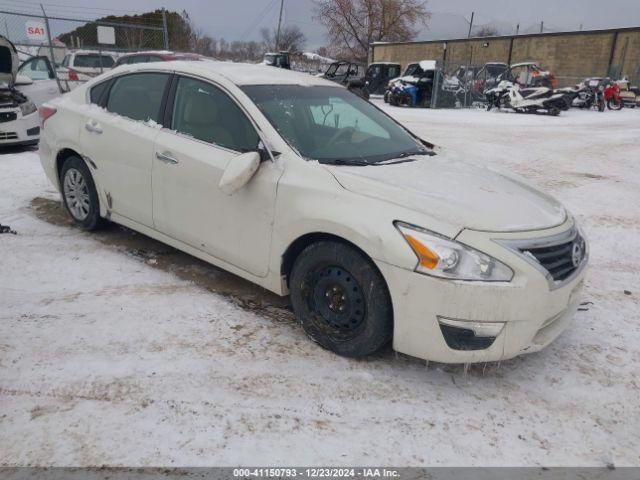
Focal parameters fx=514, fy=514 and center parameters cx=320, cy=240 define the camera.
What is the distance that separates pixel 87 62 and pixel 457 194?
1705 cm

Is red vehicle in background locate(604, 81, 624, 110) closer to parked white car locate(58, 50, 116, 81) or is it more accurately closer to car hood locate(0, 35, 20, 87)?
Answer: parked white car locate(58, 50, 116, 81)

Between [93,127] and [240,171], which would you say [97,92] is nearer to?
[93,127]

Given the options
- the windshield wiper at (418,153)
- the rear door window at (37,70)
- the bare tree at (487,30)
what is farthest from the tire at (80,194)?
the bare tree at (487,30)

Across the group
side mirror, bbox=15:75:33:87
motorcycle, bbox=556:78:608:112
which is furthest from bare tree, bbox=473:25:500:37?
side mirror, bbox=15:75:33:87

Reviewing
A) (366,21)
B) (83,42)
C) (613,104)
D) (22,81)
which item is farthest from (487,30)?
(22,81)

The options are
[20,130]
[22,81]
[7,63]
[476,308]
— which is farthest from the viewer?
[22,81]

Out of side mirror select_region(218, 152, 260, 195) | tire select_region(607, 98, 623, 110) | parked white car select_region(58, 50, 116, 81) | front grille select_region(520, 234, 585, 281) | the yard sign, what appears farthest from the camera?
tire select_region(607, 98, 623, 110)

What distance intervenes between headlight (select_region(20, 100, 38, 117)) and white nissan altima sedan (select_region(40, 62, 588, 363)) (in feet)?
16.3

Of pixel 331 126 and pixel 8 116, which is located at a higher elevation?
pixel 331 126

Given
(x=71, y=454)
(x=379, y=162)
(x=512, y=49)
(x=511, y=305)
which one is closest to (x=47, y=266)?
(x=71, y=454)

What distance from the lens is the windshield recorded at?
333cm

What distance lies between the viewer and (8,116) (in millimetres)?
8359

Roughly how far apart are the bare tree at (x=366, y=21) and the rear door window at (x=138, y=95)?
1770 inches

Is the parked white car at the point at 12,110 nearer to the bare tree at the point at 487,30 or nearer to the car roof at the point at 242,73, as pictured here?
the car roof at the point at 242,73
